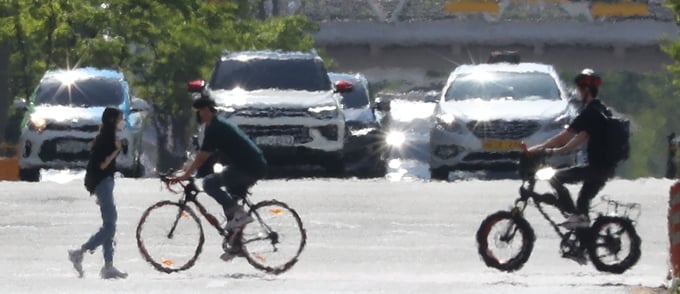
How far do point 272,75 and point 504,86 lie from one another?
3.08 m

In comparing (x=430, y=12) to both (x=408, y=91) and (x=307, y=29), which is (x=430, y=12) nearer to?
(x=408, y=91)

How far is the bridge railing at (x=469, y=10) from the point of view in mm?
112375

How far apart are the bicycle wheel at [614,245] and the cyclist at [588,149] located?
167mm

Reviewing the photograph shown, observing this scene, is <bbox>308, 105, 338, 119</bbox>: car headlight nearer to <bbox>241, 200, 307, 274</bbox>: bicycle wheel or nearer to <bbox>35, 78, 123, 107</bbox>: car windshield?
<bbox>35, 78, 123, 107</bbox>: car windshield

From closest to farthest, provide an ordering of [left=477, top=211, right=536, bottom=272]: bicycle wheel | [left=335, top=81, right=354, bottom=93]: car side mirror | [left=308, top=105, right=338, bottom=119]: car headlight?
[left=477, top=211, right=536, bottom=272]: bicycle wheel < [left=308, top=105, right=338, bottom=119]: car headlight < [left=335, top=81, right=354, bottom=93]: car side mirror

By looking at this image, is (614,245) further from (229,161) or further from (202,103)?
(202,103)

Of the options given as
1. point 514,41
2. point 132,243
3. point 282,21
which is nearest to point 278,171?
point 132,243

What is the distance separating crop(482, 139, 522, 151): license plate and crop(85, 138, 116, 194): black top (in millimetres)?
10752

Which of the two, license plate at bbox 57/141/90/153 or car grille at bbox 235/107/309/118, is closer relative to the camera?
car grille at bbox 235/107/309/118

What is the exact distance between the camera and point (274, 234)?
19.2 metres

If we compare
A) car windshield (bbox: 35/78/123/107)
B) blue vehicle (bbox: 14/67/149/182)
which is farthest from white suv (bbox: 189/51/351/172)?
car windshield (bbox: 35/78/123/107)

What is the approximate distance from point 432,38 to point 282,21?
21172 millimetres

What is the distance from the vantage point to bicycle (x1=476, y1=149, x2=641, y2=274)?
18781mm

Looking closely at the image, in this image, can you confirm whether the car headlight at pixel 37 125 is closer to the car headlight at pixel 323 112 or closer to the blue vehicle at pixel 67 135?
the blue vehicle at pixel 67 135
